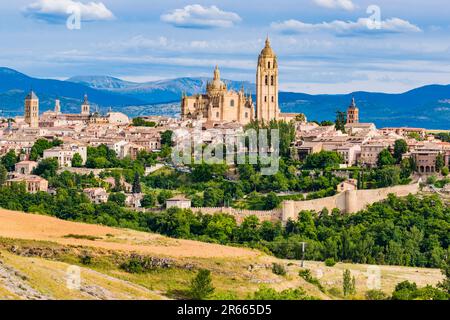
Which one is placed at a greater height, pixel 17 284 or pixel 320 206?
pixel 17 284

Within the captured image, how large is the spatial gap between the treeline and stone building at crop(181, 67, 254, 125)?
1239 cm

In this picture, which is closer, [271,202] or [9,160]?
[271,202]

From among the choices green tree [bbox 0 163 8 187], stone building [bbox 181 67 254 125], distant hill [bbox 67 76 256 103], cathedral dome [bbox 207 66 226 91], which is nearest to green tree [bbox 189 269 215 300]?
green tree [bbox 0 163 8 187]

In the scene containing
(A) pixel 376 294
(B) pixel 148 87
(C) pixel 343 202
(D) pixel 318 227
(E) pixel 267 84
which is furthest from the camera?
(B) pixel 148 87

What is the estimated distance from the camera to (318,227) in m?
29.0

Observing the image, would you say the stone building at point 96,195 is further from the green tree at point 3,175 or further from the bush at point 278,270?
the bush at point 278,270

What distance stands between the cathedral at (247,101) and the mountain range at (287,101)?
3941cm

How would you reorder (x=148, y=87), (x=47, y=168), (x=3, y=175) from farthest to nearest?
(x=148, y=87), (x=47, y=168), (x=3, y=175)

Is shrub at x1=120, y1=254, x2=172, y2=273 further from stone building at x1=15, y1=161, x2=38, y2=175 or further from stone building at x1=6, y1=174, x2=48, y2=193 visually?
stone building at x1=15, y1=161, x2=38, y2=175

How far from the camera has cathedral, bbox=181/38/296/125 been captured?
4266 cm

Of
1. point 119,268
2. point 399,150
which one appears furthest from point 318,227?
point 119,268

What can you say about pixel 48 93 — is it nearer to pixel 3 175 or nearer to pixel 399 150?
pixel 3 175

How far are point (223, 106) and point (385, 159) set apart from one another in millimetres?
10256
